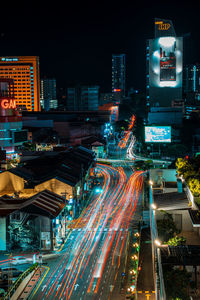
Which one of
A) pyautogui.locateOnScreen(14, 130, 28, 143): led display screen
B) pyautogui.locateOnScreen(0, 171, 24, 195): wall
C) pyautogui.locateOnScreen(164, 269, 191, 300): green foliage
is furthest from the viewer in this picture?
pyautogui.locateOnScreen(14, 130, 28, 143): led display screen

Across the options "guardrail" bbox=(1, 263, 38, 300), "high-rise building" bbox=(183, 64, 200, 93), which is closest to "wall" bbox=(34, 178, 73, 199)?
"guardrail" bbox=(1, 263, 38, 300)

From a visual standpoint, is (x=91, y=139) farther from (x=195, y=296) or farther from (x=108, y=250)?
(x=195, y=296)

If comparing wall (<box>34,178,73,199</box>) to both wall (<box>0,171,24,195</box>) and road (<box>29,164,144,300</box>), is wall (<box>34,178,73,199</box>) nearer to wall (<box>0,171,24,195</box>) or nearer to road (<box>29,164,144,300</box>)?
road (<box>29,164,144,300</box>)

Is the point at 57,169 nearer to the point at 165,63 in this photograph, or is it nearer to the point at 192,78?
the point at 165,63

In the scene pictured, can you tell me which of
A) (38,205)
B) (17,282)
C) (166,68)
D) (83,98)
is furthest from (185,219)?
(83,98)

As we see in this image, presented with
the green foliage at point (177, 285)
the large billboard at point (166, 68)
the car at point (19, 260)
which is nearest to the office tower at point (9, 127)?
the car at point (19, 260)

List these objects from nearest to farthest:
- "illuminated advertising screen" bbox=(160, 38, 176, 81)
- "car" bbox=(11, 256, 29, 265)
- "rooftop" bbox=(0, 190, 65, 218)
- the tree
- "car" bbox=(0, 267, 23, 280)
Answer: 1. "car" bbox=(0, 267, 23, 280)
2. "car" bbox=(11, 256, 29, 265)
3. the tree
4. "rooftop" bbox=(0, 190, 65, 218)
5. "illuminated advertising screen" bbox=(160, 38, 176, 81)

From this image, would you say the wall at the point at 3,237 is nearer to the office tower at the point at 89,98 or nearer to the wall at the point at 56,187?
the wall at the point at 56,187

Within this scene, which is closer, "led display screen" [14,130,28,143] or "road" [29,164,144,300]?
"road" [29,164,144,300]
